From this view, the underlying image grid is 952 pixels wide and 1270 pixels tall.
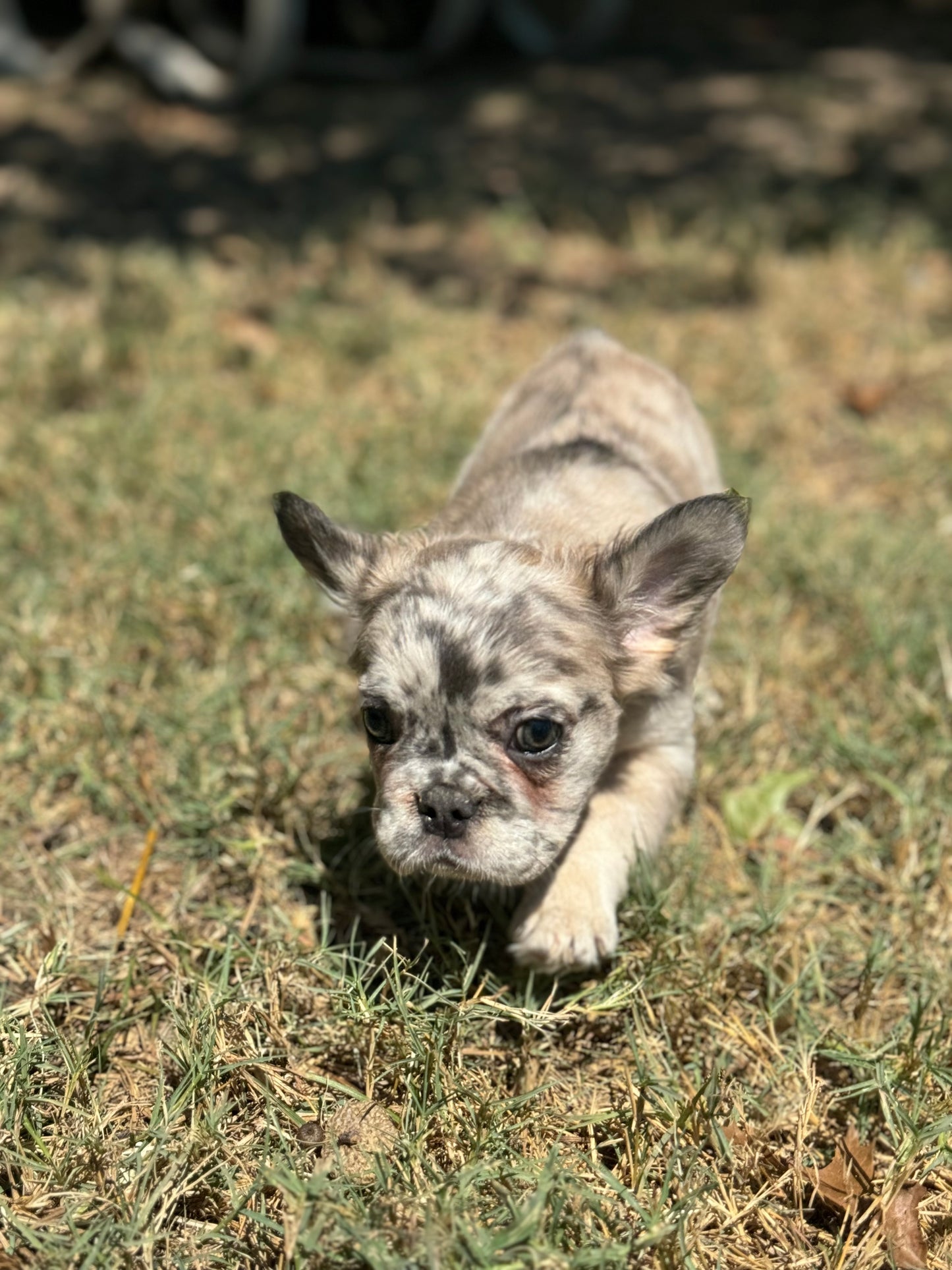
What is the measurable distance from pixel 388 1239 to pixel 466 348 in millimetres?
5375

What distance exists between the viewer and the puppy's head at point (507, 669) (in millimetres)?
3057

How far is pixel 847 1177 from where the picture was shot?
2928 millimetres

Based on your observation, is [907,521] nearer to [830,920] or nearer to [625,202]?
[830,920]

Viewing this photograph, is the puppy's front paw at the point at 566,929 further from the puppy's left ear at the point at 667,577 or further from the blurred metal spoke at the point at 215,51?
the blurred metal spoke at the point at 215,51

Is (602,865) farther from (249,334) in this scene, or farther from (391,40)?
(391,40)

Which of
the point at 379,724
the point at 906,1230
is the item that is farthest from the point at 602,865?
the point at 906,1230

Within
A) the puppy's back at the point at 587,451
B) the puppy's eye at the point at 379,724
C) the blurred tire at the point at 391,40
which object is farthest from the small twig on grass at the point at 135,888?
the blurred tire at the point at 391,40

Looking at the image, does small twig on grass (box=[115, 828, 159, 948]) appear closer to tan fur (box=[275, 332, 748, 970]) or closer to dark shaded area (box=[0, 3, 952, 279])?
tan fur (box=[275, 332, 748, 970])

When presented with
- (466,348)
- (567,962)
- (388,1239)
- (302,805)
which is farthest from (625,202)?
(388,1239)

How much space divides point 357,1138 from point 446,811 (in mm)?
841

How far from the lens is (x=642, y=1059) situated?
323 centimetres

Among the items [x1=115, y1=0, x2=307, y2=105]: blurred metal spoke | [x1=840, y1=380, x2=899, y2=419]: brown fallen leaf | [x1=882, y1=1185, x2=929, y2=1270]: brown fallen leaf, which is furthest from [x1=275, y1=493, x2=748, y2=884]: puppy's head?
[x1=115, y1=0, x2=307, y2=105]: blurred metal spoke

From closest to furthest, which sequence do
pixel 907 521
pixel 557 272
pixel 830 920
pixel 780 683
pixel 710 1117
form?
pixel 710 1117 → pixel 830 920 → pixel 780 683 → pixel 907 521 → pixel 557 272

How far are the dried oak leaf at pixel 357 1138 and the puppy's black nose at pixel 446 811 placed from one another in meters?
0.72
